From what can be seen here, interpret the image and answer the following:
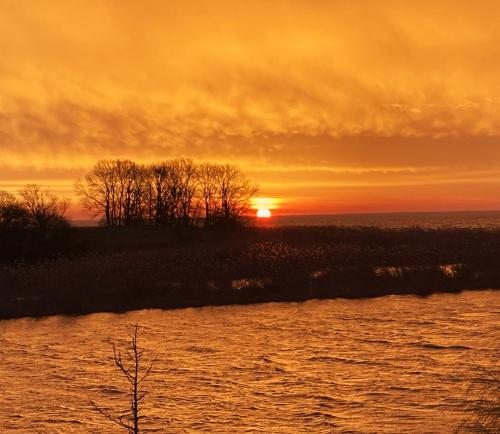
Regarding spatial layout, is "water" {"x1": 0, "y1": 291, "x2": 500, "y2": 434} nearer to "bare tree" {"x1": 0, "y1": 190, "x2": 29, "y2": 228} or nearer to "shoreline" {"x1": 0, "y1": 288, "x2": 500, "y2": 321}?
"shoreline" {"x1": 0, "y1": 288, "x2": 500, "y2": 321}

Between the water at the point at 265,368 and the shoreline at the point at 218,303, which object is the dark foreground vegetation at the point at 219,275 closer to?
the shoreline at the point at 218,303

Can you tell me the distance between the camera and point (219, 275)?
36.0 metres

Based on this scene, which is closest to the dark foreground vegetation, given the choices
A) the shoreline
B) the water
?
the shoreline

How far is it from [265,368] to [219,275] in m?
18.5

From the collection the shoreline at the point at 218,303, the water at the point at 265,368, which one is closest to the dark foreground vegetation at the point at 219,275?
the shoreline at the point at 218,303

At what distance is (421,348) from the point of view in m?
19.5

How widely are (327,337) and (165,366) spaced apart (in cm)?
734

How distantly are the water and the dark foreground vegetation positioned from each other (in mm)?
2931

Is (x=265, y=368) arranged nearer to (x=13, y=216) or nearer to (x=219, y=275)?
(x=219, y=275)

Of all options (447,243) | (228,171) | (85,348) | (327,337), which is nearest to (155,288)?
(85,348)

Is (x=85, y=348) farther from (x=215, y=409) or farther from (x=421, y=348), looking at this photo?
(x=421, y=348)

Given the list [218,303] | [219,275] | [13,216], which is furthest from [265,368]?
[13,216]

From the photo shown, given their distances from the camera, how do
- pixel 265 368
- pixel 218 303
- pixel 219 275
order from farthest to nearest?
pixel 219 275
pixel 218 303
pixel 265 368

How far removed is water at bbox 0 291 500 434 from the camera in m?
13.5
